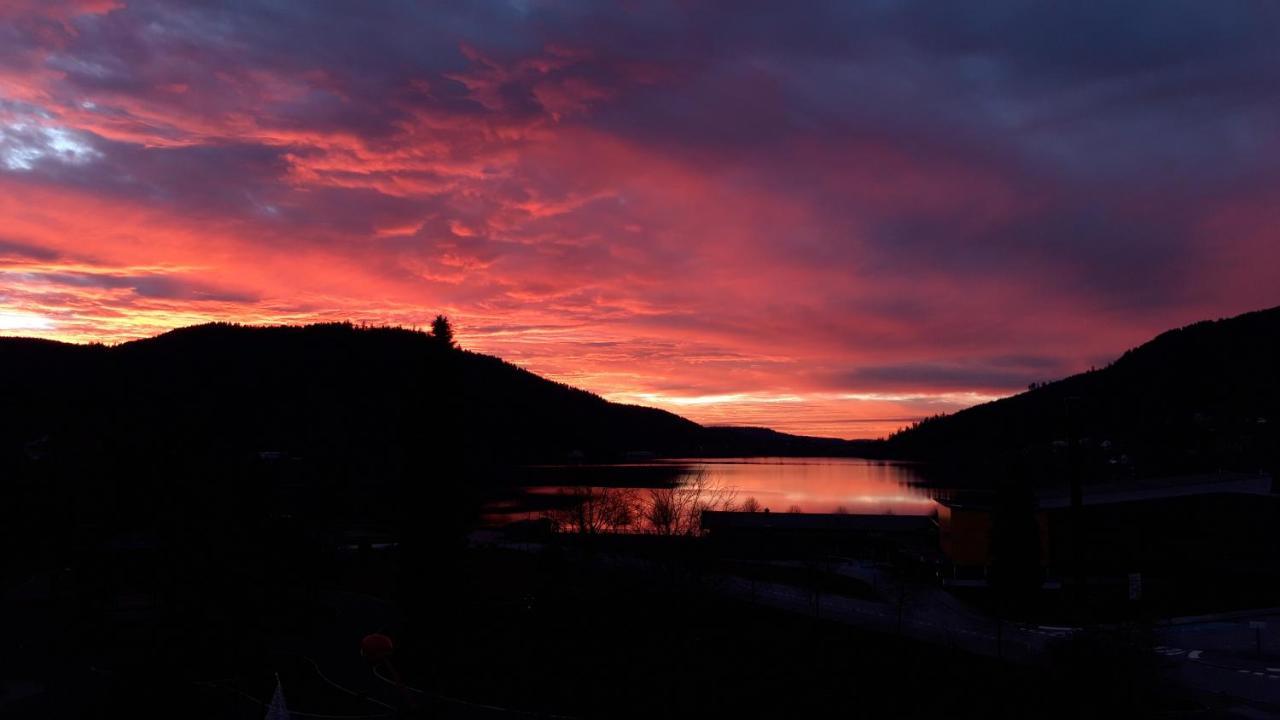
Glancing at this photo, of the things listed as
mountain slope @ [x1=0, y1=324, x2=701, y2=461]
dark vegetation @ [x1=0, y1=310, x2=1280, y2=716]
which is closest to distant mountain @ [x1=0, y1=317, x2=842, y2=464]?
mountain slope @ [x1=0, y1=324, x2=701, y2=461]

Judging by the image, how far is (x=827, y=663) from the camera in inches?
1416

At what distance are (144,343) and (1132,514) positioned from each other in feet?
621

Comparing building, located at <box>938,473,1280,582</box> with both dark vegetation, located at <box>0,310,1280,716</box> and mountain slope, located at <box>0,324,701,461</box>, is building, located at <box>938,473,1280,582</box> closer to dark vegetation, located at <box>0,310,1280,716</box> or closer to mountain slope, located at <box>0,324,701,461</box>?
dark vegetation, located at <box>0,310,1280,716</box>

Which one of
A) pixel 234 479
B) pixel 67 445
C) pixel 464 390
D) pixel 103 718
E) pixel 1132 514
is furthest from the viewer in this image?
pixel 67 445

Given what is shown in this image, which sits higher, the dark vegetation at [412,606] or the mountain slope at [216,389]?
the mountain slope at [216,389]

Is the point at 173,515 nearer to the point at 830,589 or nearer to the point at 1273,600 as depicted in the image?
the point at 830,589

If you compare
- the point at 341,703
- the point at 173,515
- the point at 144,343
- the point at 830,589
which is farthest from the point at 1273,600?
the point at 144,343

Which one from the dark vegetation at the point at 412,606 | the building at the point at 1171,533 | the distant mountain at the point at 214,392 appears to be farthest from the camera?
the distant mountain at the point at 214,392

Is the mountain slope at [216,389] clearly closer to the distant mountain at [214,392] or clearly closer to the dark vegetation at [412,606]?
the distant mountain at [214,392]

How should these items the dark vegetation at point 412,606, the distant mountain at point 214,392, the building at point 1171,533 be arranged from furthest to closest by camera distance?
the distant mountain at point 214,392 < the building at point 1171,533 < the dark vegetation at point 412,606

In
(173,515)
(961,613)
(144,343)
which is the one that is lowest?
(961,613)

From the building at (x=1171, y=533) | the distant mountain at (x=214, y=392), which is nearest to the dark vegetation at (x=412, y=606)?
the building at (x=1171, y=533)

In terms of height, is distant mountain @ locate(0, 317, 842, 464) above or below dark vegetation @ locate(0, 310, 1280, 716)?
above

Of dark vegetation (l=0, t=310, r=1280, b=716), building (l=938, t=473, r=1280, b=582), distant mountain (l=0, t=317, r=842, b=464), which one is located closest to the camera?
dark vegetation (l=0, t=310, r=1280, b=716)
